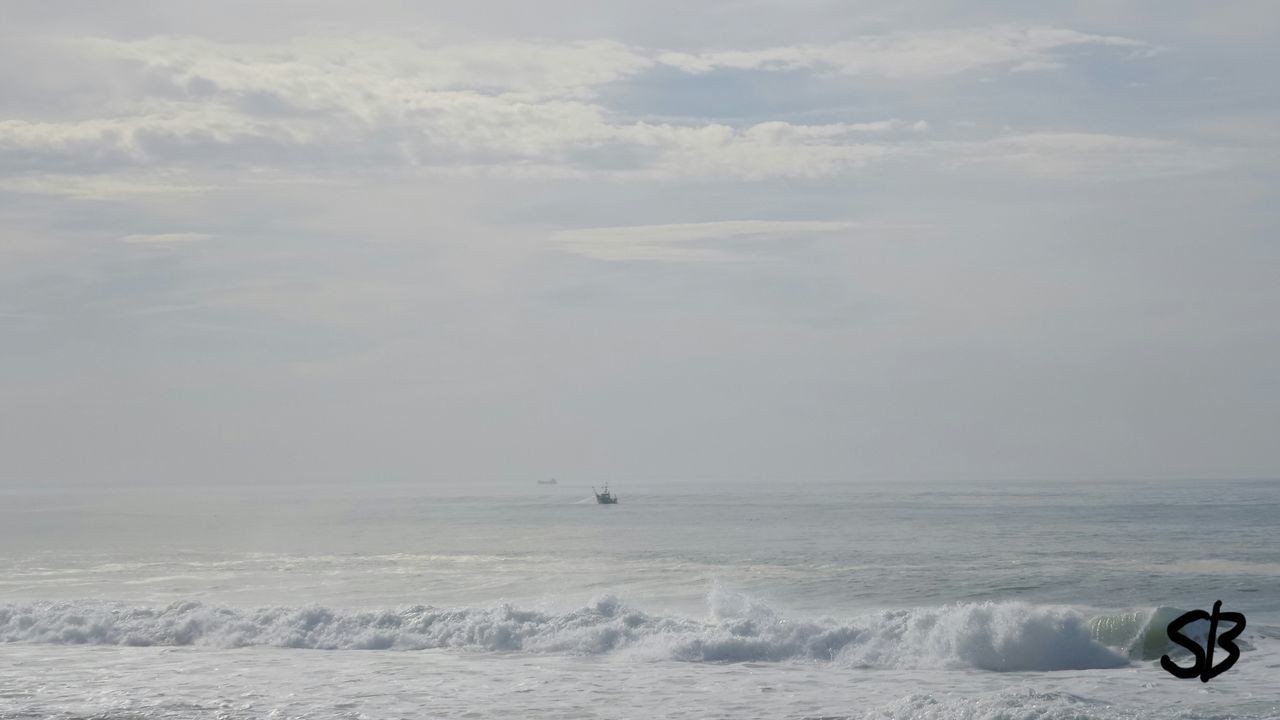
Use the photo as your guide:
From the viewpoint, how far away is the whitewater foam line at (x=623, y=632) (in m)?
26.0

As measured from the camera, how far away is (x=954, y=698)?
810 inches

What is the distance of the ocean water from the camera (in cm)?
2097

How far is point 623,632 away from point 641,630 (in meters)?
0.51

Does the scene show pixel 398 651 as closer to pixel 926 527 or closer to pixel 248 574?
pixel 248 574

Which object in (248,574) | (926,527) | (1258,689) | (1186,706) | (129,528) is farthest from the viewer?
(129,528)

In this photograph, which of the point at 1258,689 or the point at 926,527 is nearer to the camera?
the point at 1258,689

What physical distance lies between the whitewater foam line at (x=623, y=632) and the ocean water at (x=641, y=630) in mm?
64

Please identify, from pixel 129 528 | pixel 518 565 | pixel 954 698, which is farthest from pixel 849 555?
pixel 129 528

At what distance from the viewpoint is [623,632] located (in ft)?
92.5

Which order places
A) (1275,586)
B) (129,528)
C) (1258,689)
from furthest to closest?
(129,528), (1275,586), (1258,689)

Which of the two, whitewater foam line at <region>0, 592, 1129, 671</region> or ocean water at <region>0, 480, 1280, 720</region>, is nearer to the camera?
ocean water at <region>0, 480, 1280, 720</region>

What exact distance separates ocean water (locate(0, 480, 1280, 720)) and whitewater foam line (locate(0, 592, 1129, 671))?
64 mm

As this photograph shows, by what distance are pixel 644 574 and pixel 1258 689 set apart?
1103 inches

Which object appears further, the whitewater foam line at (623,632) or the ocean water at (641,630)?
the whitewater foam line at (623,632)
